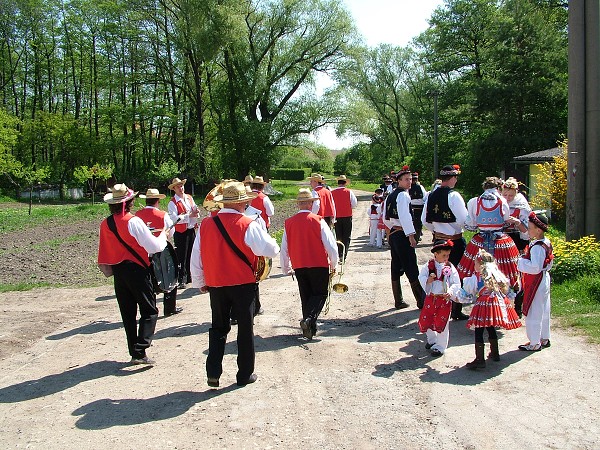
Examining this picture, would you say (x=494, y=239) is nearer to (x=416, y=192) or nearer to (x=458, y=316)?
(x=458, y=316)

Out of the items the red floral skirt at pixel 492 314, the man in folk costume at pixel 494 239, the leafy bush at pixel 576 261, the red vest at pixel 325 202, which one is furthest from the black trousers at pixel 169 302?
the leafy bush at pixel 576 261

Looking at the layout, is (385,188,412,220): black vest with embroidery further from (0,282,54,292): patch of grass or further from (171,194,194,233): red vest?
(0,282,54,292): patch of grass

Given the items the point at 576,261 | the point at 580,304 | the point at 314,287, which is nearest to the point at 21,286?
the point at 314,287

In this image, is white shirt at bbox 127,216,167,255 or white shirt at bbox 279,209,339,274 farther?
white shirt at bbox 279,209,339,274

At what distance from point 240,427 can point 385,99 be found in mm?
60189

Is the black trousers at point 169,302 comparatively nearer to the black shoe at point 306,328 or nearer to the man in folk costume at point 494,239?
the black shoe at point 306,328

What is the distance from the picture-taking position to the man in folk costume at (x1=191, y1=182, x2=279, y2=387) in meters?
5.71

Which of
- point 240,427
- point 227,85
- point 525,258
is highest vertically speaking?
point 227,85

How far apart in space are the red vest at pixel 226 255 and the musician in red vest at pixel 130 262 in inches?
41.2

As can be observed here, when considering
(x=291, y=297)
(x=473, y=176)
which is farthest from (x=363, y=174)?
(x=291, y=297)

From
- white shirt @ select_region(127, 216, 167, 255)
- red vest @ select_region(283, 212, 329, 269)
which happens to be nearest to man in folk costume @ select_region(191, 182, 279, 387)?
white shirt @ select_region(127, 216, 167, 255)

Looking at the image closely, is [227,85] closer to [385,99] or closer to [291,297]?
[385,99]

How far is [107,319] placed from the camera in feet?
29.6

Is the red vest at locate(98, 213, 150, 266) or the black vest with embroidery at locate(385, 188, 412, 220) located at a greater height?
the black vest with embroidery at locate(385, 188, 412, 220)
